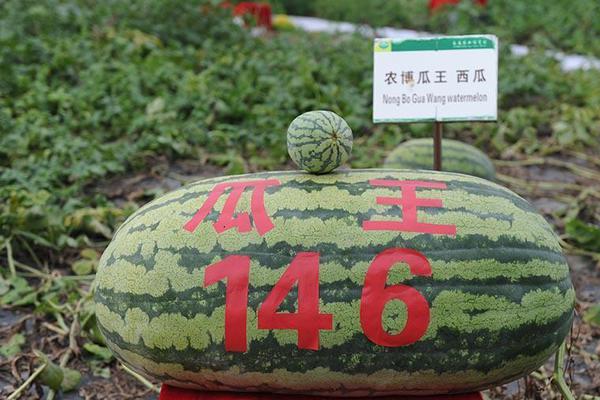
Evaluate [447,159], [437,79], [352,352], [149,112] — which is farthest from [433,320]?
[149,112]

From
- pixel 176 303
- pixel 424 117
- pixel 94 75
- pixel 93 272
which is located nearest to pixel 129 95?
pixel 94 75

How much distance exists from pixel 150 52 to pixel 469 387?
14.8 feet

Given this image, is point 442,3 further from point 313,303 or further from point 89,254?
point 313,303

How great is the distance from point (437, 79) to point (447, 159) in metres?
1.05

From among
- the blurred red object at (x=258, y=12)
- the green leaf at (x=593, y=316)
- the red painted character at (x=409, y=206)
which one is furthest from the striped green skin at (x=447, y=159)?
the blurred red object at (x=258, y=12)

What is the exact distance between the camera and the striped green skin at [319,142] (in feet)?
6.95

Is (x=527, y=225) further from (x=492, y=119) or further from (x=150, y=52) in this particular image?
(x=150, y=52)

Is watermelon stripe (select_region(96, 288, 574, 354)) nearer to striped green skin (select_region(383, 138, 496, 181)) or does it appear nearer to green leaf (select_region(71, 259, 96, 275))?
green leaf (select_region(71, 259, 96, 275))

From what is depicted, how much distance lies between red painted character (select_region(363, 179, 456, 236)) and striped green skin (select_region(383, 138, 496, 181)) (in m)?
1.61

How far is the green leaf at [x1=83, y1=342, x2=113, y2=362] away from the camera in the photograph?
2799 mm

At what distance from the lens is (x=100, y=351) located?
110 inches

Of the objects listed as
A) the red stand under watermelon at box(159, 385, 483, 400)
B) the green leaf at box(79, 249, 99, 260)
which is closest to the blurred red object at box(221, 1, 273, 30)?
the green leaf at box(79, 249, 99, 260)

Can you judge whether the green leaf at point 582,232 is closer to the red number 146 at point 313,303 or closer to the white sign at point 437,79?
the white sign at point 437,79

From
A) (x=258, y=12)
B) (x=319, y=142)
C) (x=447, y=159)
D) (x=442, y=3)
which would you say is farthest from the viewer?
(x=442, y=3)
